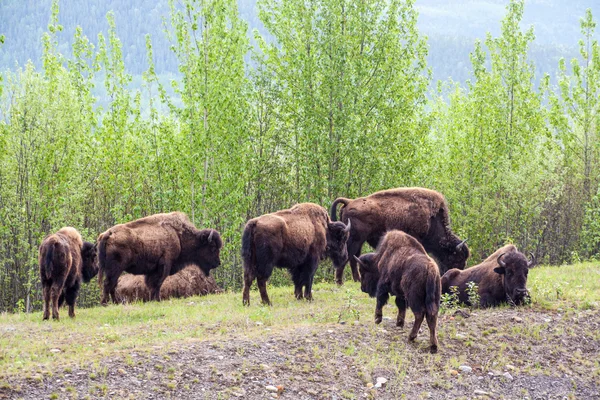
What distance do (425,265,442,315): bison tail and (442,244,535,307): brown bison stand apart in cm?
315

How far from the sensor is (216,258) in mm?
17484

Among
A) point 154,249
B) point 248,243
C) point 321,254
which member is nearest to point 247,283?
point 248,243

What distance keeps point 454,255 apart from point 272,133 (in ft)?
32.3

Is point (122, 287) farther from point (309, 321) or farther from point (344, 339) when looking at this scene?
point (344, 339)

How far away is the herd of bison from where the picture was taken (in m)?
10.5

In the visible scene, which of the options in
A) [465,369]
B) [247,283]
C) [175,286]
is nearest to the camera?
[465,369]

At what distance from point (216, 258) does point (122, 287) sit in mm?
2773

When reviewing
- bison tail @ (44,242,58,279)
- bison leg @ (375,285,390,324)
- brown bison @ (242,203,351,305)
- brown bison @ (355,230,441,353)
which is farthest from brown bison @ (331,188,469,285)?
bison tail @ (44,242,58,279)

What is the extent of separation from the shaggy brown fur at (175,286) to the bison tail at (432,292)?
30.8 feet

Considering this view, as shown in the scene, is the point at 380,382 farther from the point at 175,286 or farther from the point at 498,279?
the point at 175,286

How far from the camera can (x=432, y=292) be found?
374 inches

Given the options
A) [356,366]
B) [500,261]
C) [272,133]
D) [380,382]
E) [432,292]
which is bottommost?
[380,382]

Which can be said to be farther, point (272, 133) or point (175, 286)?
point (272, 133)

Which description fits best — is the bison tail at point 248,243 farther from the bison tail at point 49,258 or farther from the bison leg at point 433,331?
the bison leg at point 433,331
